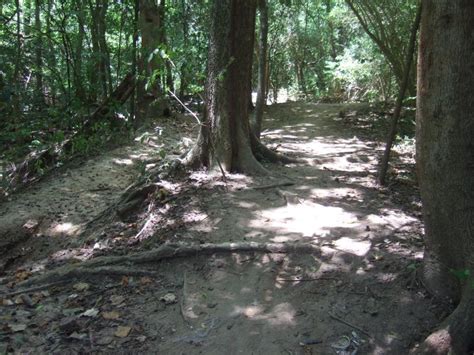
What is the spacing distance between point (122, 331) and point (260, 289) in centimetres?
126

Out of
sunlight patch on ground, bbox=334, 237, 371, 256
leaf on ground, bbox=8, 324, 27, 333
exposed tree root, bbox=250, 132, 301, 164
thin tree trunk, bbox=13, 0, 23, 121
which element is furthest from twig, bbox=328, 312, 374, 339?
thin tree trunk, bbox=13, 0, 23, 121

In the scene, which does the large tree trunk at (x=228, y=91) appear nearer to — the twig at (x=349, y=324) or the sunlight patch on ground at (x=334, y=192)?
the sunlight patch on ground at (x=334, y=192)

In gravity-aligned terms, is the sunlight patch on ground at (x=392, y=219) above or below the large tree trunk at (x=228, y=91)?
below

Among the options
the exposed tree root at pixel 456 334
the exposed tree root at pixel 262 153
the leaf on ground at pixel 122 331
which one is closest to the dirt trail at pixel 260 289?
the leaf on ground at pixel 122 331

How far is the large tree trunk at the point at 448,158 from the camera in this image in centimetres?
328

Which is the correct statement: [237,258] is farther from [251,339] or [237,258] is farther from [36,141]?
[36,141]

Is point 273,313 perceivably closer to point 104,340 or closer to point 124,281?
point 104,340

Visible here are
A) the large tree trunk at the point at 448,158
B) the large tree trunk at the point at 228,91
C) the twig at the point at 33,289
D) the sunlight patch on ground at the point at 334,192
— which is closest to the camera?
the large tree trunk at the point at 448,158

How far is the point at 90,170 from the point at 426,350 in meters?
7.42

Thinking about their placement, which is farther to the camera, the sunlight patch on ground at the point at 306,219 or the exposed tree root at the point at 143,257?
the sunlight patch on ground at the point at 306,219

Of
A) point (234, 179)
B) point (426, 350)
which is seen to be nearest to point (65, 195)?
point (234, 179)

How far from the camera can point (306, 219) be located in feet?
18.0

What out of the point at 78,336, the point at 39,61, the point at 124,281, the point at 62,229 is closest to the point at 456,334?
the point at 78,336

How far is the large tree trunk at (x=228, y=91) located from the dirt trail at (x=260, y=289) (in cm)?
41
